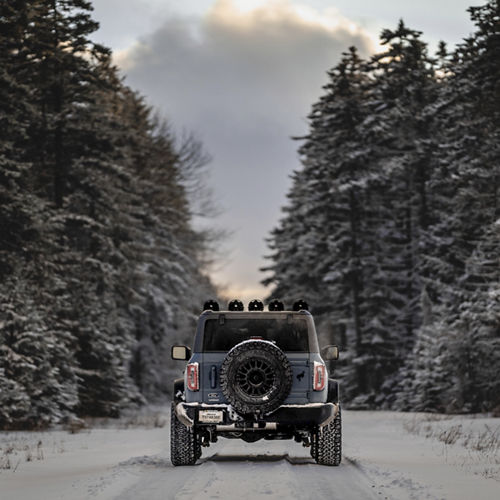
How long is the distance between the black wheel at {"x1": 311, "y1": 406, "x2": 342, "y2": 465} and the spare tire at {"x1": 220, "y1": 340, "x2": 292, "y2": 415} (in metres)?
1.19

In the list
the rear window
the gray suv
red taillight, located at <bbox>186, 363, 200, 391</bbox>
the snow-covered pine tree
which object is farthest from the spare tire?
the snow-covered pine tree

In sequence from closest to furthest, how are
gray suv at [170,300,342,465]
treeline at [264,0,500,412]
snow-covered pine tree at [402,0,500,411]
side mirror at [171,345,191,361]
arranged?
1. gray suv at [170,300,342,465]
2. side mirror at [171,345,191,361]
3. snow-covered pine tree at [402,0,500,411]
4. treeline at [264,0,500,412]

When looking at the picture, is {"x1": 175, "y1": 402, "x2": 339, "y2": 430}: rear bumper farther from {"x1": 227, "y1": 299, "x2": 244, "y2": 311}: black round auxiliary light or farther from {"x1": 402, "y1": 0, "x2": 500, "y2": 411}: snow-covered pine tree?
{"x1": 402, "y1": 0, "x2": 500, "y2": 411}: snow-covered pine tree

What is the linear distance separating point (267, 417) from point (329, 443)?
1239 millimetres

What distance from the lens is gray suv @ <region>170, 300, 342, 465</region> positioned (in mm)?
12984

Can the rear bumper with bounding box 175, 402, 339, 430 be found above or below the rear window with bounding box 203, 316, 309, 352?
below

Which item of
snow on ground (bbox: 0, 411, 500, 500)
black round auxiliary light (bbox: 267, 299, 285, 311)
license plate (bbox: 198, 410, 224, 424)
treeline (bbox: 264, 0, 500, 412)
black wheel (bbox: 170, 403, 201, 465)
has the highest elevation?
treeline (bbox: 264, 0, 500, 412)

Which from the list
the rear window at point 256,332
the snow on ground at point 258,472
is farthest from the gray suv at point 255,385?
the snow on ground at point 258,472

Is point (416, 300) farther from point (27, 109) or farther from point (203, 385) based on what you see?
point (203, 385)

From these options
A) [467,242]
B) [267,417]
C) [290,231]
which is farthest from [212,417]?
[290,231]

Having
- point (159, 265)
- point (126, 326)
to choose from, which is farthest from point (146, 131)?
point (126, 326)

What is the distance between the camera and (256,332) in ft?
47.1

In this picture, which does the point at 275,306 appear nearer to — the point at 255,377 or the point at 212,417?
the point at 255,377

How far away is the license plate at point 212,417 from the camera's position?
13.4 metres
